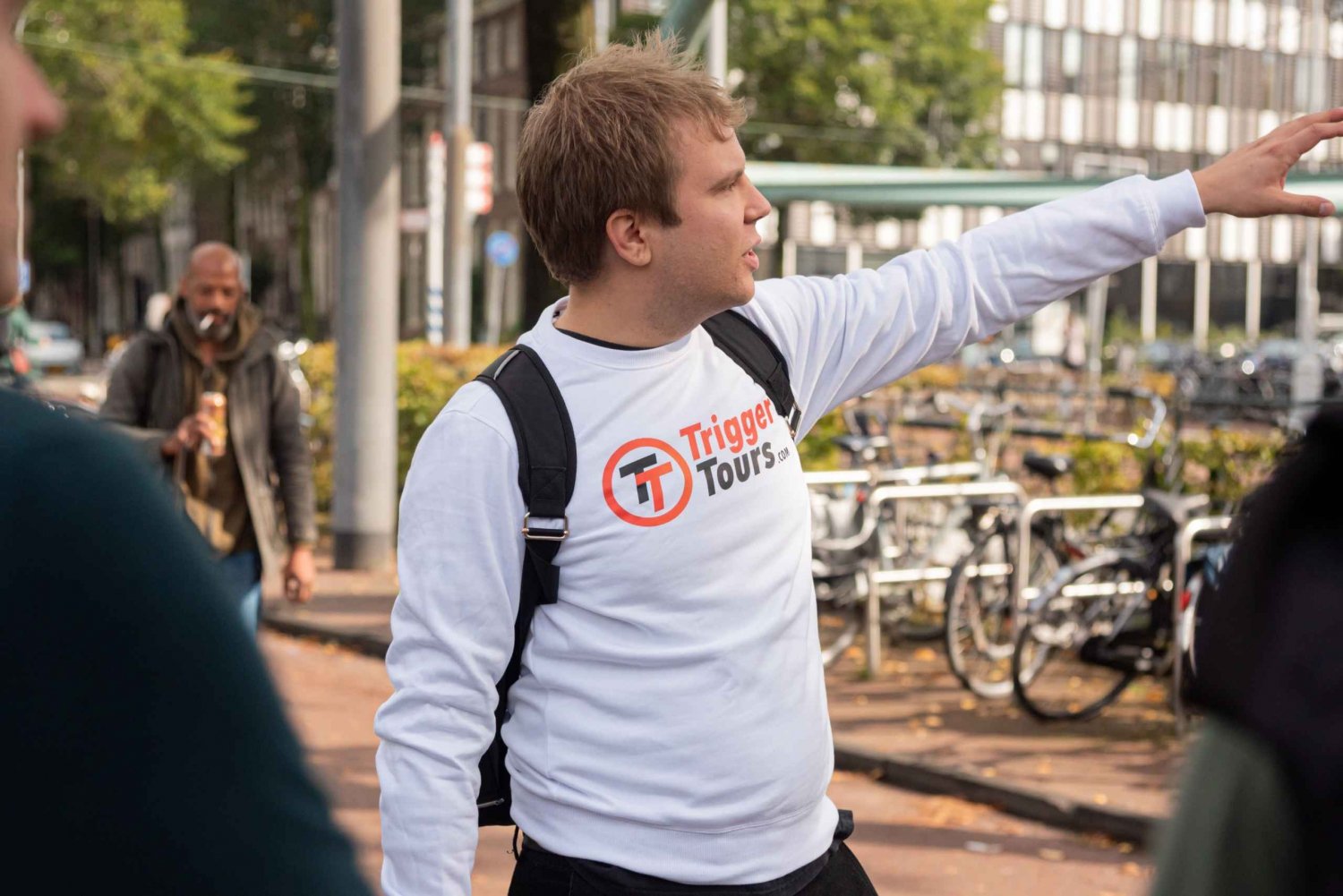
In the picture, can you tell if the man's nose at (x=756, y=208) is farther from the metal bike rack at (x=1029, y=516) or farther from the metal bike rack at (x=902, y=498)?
the metal bike rack at (x=902, y=498)

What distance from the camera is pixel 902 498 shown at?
9.59 meters

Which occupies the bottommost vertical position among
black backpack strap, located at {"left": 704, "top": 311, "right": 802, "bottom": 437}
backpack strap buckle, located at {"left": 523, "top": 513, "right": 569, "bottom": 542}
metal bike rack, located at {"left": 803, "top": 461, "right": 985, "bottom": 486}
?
metal bike rack, located at {"left": 803, "top": 461, "right": 985, "bottom": 486}

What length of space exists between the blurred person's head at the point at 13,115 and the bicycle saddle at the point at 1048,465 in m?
8.38

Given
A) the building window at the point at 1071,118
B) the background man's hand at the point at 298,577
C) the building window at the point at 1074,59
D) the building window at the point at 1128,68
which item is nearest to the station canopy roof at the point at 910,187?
the background man's hand at the point at 298,577

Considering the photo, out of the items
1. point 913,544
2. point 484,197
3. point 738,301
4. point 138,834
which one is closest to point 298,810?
point 138,834

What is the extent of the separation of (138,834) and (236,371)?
5.32 metres

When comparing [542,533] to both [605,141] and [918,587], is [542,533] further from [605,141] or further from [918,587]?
[918,587]

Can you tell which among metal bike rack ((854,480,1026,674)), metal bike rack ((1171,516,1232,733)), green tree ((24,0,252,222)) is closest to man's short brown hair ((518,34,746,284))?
metal bike rack ((1171,516,1232,733))

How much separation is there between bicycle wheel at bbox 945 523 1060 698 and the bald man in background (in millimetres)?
3543

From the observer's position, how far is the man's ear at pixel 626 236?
2.40 m

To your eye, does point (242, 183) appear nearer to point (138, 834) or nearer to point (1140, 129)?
point (1140, 129)

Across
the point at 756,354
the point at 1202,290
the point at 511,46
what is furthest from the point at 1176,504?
the point at 1202,290

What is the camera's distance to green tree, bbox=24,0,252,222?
37.9m

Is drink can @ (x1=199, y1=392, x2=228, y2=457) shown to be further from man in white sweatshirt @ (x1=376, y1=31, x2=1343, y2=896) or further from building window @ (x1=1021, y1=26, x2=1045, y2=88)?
building window @ (x1=1021, y1=26, x2=1045, y2=88)
